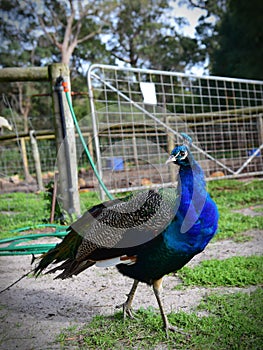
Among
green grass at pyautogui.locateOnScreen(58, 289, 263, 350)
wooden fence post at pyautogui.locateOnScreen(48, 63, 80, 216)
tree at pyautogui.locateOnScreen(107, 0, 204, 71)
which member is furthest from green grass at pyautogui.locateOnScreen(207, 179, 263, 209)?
tree at pyautogui.locateOnScreen(107, 0, 204, 71)

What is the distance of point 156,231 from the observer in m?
1.14

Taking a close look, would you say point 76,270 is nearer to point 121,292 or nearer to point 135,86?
point 121,292

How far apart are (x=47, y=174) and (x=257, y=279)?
4.86 m

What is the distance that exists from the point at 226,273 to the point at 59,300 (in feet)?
2.41

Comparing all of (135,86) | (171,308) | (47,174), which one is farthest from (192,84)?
(171,308)

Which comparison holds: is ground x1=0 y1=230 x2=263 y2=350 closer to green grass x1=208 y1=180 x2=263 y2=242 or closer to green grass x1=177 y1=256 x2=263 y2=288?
green grass x1=177 y1=256 x2=263 y2=288

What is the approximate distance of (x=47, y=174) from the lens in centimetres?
601

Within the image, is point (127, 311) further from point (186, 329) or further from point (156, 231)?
point (156, 231)

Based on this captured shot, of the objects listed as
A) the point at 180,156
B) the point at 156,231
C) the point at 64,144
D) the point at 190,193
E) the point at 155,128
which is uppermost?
the point at 155,128

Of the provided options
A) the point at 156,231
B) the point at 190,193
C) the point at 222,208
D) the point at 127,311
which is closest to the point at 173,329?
the point at 127,311

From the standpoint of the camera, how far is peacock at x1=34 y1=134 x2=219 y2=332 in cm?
114

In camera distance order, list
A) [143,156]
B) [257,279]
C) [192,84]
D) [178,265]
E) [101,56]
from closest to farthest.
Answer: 1. [178,265]
2. [257,279]
3. [143,156]
4. [192,84]
5. [101,56]

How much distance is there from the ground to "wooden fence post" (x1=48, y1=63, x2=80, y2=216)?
0.87 m

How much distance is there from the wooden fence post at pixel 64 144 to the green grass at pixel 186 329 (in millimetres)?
1511
